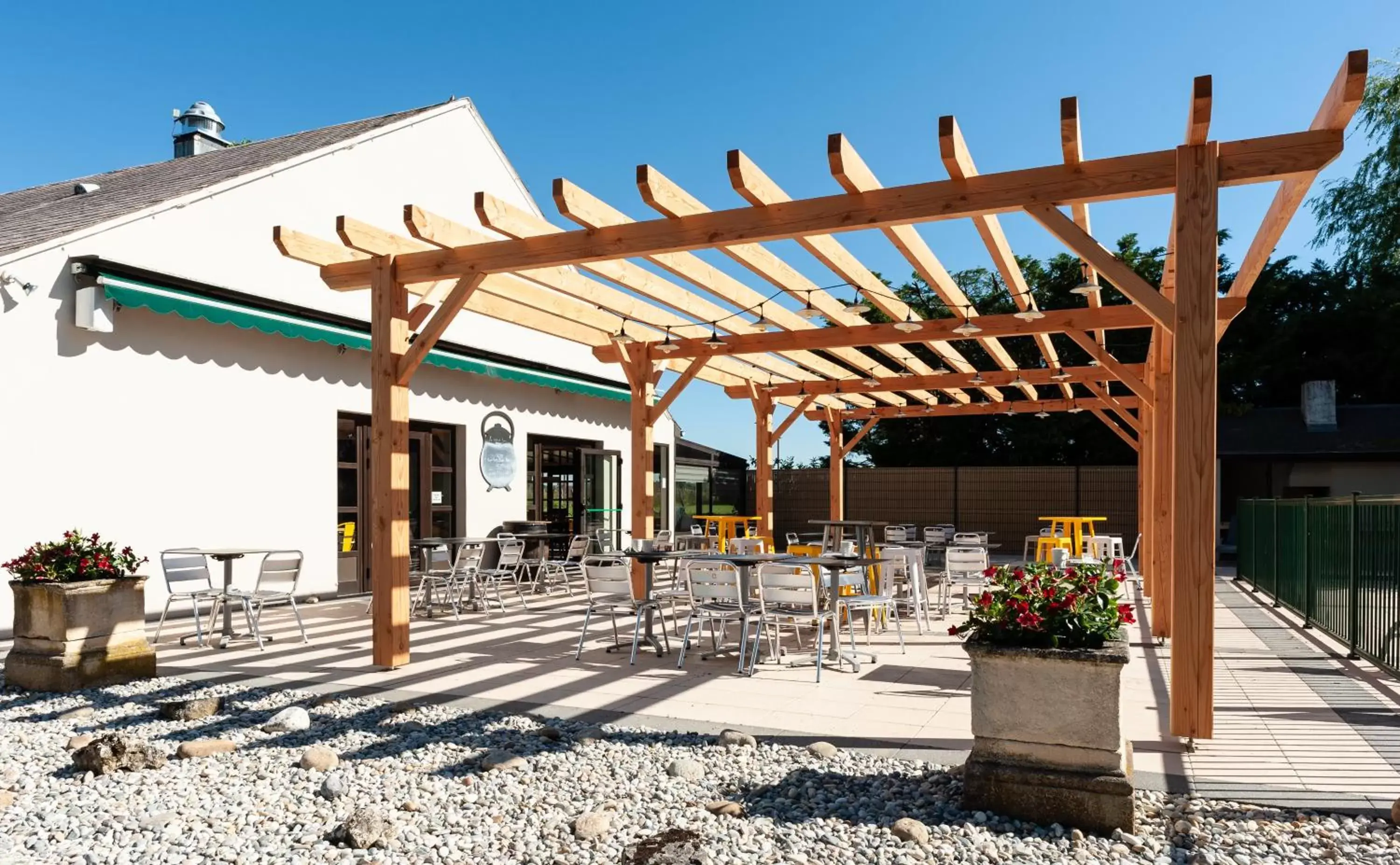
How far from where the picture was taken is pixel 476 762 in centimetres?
450

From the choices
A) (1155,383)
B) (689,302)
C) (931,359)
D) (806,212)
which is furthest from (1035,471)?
(806,212)

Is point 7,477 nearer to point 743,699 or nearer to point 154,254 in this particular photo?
point 154,254

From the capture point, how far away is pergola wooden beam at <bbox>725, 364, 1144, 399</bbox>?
1226cm

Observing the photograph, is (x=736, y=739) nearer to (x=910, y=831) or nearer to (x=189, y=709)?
(x=910, y=831)

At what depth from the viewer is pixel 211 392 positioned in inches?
378

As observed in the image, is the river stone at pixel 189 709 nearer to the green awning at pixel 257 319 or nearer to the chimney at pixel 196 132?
the green awning at pixel 257 319

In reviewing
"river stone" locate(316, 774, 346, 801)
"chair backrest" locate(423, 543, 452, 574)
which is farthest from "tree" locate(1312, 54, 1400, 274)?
"river stone" locate(316, 774, 346, 801)

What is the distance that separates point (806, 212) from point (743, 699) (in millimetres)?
2971

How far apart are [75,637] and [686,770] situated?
14.1 ft

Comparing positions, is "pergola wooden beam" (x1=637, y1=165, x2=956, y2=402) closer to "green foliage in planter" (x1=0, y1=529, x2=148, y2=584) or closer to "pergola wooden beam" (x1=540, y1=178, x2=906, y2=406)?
"pergola wooden beam" (x1=540, y1=178, x2=906, y2=406)

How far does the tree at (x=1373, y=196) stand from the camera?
60.0 feet

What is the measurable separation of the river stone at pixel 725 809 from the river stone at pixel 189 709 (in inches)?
125

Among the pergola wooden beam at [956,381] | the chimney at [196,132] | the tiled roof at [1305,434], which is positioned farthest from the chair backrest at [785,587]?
the tiled roof at [1305,434]

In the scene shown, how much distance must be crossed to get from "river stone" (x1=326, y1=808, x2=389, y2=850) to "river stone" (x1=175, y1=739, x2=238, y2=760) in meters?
1.37
